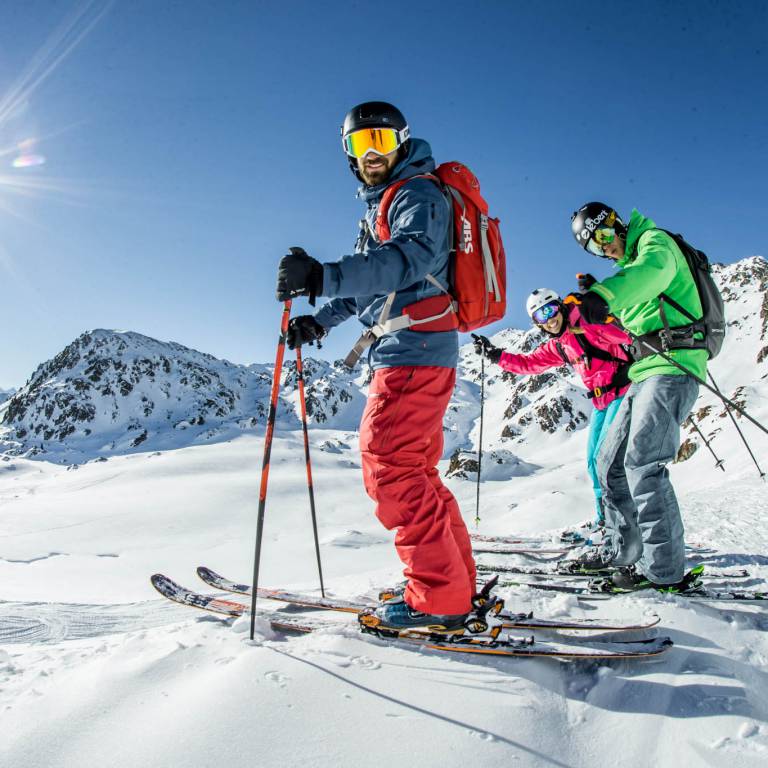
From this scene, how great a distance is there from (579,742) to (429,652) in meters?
0.86

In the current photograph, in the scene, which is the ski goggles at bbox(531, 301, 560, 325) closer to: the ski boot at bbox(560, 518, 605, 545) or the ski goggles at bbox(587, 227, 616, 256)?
the ski goggles at bbox(587, 227, 616, 256)

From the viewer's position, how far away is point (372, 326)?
2777 mm

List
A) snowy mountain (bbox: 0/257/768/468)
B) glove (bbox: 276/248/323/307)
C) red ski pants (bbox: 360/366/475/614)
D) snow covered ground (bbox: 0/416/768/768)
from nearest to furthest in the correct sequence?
1. snow covered ground (bbox: 0/416/768/768)
2. glove (bbox: 276/248/323/307)
3. red ski pants (bbox: 360/366/475/614)
4. snowy mountain (bbox: 0/257/768/468)

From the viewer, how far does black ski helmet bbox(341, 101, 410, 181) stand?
9.25ft

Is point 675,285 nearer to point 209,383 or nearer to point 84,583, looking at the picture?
point 84,583

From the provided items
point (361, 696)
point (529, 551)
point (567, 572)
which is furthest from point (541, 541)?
point (361, 696)

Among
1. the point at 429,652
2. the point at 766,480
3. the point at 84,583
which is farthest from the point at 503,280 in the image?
the point at 84,583

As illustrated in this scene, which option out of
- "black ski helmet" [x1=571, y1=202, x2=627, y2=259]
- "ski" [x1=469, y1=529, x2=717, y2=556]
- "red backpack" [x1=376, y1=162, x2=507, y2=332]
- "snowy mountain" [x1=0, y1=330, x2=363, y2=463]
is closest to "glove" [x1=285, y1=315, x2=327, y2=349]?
"red backpack" [x1=376, y1=162, x2=507, y2=332]

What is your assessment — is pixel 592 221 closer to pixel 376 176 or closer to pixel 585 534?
pixel 376 176

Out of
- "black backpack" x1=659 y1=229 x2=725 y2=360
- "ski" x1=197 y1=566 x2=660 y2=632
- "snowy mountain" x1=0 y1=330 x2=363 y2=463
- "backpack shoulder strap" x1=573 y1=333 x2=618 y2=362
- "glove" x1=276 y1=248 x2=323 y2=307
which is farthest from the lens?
"snowy mountain" x1=0 y1=330 x2=363 y2=463

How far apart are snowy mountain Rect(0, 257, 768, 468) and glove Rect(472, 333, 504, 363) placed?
68.9 meters

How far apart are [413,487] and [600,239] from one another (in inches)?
108

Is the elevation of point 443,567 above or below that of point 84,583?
above

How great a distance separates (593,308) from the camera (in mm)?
2783
